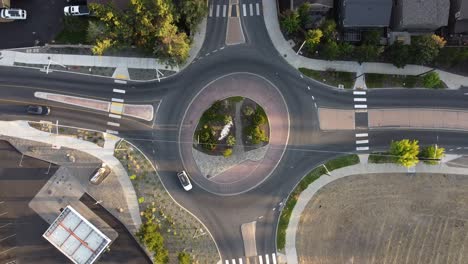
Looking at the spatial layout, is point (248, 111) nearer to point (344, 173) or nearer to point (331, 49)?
point (331, 49)

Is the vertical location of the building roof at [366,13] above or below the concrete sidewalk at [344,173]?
above

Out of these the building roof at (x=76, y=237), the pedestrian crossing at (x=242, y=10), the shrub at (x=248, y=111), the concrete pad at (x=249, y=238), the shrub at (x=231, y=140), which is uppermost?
the pedestrian crossing at (x=242, y=10)

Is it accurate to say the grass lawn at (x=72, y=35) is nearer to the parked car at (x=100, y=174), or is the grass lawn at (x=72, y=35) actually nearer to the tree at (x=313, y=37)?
the parked car at (x=100, y=174)

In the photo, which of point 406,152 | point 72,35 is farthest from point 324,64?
point 72,35

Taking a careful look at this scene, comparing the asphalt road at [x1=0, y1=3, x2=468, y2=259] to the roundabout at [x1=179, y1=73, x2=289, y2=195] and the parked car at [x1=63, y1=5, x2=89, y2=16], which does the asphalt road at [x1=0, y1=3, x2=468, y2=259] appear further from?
the parked car at [x1=63, y1=5, x2=89, y2=16]

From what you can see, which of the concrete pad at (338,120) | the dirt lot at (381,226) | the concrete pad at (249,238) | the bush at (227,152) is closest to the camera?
the bush at (227,152)

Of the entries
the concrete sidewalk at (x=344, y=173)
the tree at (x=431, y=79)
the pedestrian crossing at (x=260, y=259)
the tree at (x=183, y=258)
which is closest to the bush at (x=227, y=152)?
the concrete sidewalk at (x=344, y=173)

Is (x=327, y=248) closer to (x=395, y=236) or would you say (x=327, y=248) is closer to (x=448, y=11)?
(x=395, y=236)
